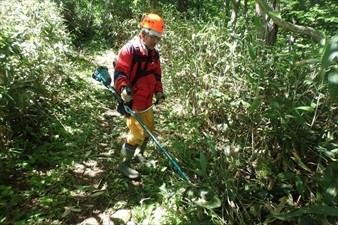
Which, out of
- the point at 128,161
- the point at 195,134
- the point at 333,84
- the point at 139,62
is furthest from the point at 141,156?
the point at 333,84

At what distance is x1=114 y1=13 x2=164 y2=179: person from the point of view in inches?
109

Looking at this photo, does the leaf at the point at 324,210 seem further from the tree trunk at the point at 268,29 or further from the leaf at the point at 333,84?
the tree trunk at the point at 268,29

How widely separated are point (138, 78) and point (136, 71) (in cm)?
9

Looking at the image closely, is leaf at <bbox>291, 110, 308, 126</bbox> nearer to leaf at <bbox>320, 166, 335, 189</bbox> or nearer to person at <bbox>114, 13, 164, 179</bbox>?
leaf at <bbox>320, 166, 335, 189</bbox>

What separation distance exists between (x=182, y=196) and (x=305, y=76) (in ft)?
5.48

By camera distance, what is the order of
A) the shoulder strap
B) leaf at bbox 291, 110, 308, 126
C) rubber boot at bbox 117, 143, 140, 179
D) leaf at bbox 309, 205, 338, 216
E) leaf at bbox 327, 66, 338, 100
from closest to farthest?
leaf at bbox 327, 66, 338, 100 → leaf at bbox 309, 205, 338, 216 → leaf at bbox 291, 110, 308, 126 → the shoulder strap → rubber boot at bbox 117, 143, 140, 179

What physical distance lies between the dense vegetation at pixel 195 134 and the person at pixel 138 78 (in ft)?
1.27

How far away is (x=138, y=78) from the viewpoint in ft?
9.81

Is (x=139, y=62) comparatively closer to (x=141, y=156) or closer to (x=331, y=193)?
(x=141, y=156)

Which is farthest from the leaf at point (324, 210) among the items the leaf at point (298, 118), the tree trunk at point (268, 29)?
the tree trunk at point (268, 29)

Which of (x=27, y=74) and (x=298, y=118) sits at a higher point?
(x=27, y=74)

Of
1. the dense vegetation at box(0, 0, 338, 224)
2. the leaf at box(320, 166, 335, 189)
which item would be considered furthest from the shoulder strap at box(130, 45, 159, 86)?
the leaf at box(320, 166, 335, 189)

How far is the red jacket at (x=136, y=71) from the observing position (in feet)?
9.18

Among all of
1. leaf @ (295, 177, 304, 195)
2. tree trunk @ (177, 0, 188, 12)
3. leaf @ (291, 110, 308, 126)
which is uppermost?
tree trunk @ (177, 0, 188, 12)
